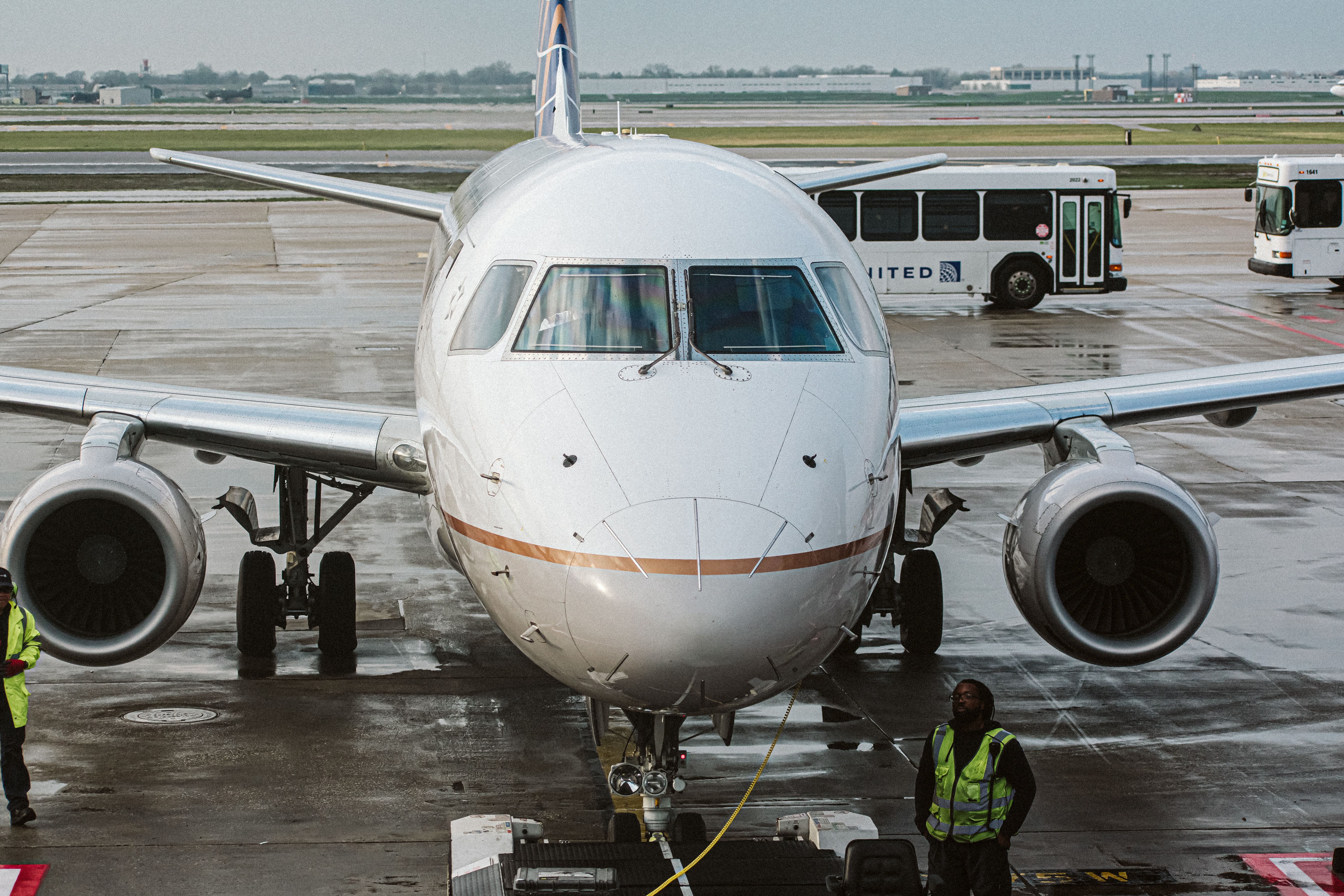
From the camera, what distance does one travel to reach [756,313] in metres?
9.26

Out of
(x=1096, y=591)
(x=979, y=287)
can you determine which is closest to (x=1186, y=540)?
(x=1096, y=591)

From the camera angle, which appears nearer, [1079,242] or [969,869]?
[969,869]

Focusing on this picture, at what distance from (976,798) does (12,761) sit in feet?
20.2

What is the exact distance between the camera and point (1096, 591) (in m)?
11.0

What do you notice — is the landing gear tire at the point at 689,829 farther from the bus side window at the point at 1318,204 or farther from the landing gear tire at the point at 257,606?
the bus side window at the point at 1318,204

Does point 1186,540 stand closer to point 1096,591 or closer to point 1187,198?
point 1096,591

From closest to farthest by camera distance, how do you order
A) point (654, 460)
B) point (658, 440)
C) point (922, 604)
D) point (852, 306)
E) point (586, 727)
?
1. point (654, 460)
2. point (658, 440)
3. point (852, 306)
4. point (586, 727)
5. point (922, 604)

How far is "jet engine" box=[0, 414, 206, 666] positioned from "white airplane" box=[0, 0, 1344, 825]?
20 mm

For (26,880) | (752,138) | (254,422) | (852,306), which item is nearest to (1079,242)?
(254,422)

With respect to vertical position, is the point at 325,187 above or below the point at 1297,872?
above

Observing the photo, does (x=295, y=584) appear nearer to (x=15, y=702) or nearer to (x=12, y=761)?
(x=15, y=702)

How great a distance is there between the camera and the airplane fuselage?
25.3 feet

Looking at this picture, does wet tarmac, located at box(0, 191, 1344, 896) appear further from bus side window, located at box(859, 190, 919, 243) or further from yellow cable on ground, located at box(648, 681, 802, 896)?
bus side window, located at box(859, 190, 919, 243)

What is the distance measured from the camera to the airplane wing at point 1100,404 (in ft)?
39.8
